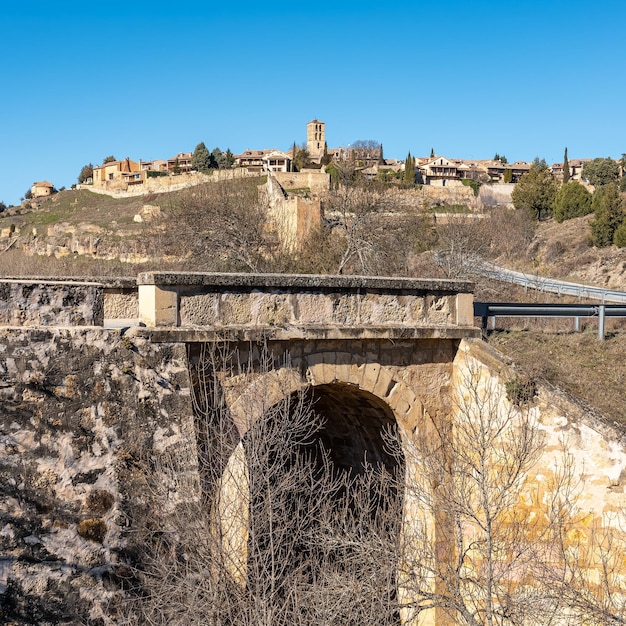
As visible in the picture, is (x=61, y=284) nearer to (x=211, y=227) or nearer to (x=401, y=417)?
(x=401, y=417)

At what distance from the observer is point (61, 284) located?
6516 millimetres

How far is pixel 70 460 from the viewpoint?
236 inches

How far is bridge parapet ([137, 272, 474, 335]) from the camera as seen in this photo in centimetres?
720

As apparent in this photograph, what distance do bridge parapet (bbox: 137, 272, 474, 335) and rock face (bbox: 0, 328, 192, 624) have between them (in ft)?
2.48

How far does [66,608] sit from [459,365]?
5.41 meters

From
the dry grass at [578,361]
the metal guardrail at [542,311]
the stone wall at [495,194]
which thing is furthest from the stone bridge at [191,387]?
the stone wall at [495,194]

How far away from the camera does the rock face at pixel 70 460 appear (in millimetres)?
5617

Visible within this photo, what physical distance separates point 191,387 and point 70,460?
1358 mm

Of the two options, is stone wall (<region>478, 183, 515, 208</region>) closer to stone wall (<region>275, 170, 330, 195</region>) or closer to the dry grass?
stone wall (<region>275, 170, 330, 195</region>)

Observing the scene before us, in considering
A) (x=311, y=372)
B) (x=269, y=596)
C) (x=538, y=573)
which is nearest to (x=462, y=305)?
(x=311, y=372)

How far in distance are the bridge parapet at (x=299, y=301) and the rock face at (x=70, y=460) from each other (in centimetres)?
75

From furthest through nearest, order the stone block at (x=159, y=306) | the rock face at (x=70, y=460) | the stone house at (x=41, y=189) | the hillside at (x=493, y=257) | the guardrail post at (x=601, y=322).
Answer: the stone house at (x=41, y=189)
the guardrail post at (x=601, y=322)
the hillside at (x=493, y=257)
the stone block at (x=159, y=306)
the rock face at (x=70, y=460)

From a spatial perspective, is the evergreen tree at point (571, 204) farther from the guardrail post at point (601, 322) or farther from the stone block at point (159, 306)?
the stone block at point (159, 306)

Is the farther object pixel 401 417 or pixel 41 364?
pixel 401 417
